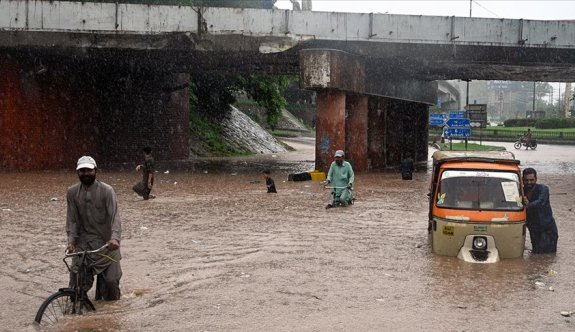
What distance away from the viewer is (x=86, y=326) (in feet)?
26.5

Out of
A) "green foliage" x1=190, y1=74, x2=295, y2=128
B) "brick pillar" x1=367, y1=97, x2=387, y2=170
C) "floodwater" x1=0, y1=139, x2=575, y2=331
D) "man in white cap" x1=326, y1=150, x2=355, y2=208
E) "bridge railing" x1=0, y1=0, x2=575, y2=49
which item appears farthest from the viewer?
"green foliage" x1=190, y1=74, x2=295, y2=128

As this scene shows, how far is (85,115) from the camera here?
34250 mm

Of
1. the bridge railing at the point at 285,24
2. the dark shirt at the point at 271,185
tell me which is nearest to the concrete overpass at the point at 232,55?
the bridge railing at the point at 285,24

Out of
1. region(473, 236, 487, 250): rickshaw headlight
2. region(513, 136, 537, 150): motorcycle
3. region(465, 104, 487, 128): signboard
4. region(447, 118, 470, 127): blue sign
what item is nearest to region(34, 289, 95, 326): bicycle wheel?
region(473, 236, 487, 250): rickshaw headlight

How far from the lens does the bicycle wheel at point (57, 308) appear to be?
7.95m

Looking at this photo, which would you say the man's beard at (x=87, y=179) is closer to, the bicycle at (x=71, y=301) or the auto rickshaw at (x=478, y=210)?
the bicycle at (x=71, y=301)

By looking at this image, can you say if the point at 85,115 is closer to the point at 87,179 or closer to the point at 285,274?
the point at 285,274

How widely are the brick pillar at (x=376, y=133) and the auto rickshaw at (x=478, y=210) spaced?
22.1 metres

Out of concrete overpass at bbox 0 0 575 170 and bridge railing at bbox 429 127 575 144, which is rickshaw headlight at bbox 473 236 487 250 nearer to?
concrete overpass at bbox 0 0 575 170

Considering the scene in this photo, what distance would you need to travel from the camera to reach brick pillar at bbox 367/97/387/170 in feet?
115

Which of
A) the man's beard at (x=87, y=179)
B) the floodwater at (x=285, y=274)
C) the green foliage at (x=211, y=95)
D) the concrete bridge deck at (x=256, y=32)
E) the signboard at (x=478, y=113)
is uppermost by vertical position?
the concrete bridge deck at (x=256, y=32)

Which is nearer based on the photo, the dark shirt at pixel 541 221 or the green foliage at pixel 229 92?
the dark shirt at pixel 541 221

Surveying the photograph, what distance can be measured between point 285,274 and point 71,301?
354 centimetres

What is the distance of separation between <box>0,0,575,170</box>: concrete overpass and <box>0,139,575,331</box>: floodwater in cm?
918
